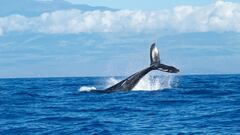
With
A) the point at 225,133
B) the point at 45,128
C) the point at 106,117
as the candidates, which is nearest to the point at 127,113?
the point at 106,117

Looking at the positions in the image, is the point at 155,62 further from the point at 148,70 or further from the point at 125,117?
the point at 125,117

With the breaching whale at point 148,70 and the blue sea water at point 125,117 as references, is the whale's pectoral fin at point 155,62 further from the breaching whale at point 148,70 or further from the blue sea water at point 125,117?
the blue sea water at point 125,117

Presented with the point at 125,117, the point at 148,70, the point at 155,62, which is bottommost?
the point at 125,117

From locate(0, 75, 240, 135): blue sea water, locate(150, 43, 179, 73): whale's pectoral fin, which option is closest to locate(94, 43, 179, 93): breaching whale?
locate(150, 43, 179, 73): whale's pectoral fin

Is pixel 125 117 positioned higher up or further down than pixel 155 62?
further down

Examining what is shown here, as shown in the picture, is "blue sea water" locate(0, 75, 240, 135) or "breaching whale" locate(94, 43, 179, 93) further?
"breaching whale" locate(94, 43, 179, 93)

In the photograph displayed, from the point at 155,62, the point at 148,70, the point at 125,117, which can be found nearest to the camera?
the point at 125,117

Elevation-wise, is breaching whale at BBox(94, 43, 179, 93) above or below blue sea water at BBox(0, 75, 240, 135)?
above

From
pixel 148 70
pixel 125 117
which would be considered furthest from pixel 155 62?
pixel 125 117

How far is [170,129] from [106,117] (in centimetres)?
403

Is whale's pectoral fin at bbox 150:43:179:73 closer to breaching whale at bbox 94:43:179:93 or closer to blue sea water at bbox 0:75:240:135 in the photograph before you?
breaching whale at bbox 94:43:179:93

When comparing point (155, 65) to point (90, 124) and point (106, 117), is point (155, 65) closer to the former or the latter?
point (106, 117)

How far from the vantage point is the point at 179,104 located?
25.3 m

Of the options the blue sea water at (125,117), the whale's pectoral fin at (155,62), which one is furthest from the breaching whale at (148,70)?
the blue sea water at (125,117)
